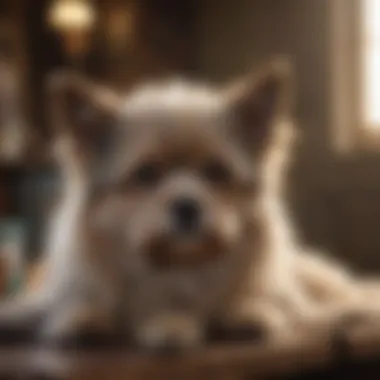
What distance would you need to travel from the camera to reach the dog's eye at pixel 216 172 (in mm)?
808

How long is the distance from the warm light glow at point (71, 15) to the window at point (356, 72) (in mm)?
308

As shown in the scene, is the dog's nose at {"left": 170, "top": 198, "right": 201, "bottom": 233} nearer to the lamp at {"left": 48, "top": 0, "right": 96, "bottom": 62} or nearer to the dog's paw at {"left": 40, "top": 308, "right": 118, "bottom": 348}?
the dog's paw at {"left": 40, "top": 308, "right": 118, "bottom": 348}

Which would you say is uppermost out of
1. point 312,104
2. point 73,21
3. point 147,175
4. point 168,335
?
point 73,21

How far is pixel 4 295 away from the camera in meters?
0.91

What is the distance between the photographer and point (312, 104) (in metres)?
0.97

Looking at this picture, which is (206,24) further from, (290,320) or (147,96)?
(290,320)

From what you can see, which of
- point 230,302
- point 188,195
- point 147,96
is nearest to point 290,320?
point 230,302

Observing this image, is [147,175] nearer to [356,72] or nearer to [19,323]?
[19,323]

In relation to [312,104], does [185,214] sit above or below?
below

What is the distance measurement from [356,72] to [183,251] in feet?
1.19

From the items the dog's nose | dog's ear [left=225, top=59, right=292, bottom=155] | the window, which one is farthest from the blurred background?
the dog's nose

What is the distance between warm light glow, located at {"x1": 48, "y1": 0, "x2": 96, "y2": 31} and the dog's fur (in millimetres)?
174

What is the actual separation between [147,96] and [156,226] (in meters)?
0.18

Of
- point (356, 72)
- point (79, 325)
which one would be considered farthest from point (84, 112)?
point (356, 72)
